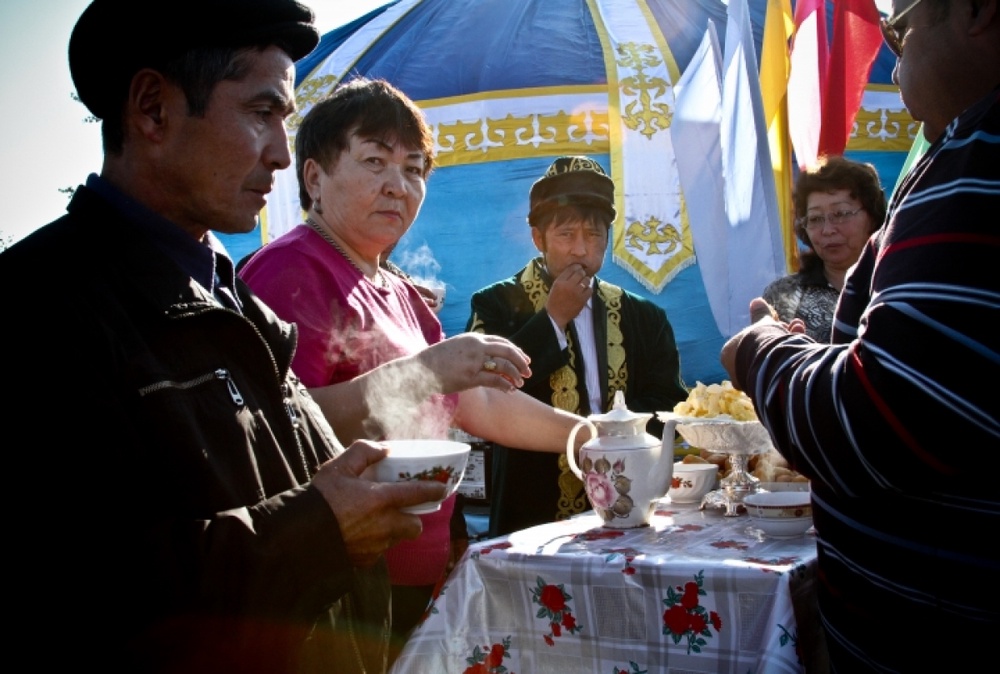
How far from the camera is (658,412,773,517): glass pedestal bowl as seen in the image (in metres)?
2.17

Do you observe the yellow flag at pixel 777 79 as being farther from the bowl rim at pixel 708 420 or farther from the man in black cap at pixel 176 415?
the man in black cap at pixel 176 415

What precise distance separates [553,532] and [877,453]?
1.12 metres

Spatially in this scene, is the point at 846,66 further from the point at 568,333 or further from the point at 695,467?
the point at 695,467

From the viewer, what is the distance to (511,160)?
22.2 feet

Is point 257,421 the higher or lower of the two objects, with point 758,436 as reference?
higher

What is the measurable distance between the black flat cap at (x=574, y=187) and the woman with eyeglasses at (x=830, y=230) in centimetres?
109

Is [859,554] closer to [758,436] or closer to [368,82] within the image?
[758,436]

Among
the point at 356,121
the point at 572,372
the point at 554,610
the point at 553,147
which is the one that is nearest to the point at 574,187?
the point at 572,372

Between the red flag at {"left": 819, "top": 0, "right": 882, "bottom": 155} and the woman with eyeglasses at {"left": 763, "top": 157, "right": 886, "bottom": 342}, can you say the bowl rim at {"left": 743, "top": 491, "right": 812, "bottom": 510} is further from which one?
the red flag at {"left": 819, "top": 0, "right": 882, "bottom": 155}

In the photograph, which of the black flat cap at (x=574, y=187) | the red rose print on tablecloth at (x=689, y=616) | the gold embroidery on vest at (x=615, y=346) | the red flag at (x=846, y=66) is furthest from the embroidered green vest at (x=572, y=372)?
the red flag at (x=846, y=66)

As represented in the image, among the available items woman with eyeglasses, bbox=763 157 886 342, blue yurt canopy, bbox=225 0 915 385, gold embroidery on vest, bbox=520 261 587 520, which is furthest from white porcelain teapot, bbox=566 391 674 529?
blue yurt canopy, bbox=225 0 915 385

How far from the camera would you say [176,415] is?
1053 millimetres

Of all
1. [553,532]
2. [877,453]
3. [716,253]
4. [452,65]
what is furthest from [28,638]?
[452,65]

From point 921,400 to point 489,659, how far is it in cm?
118
